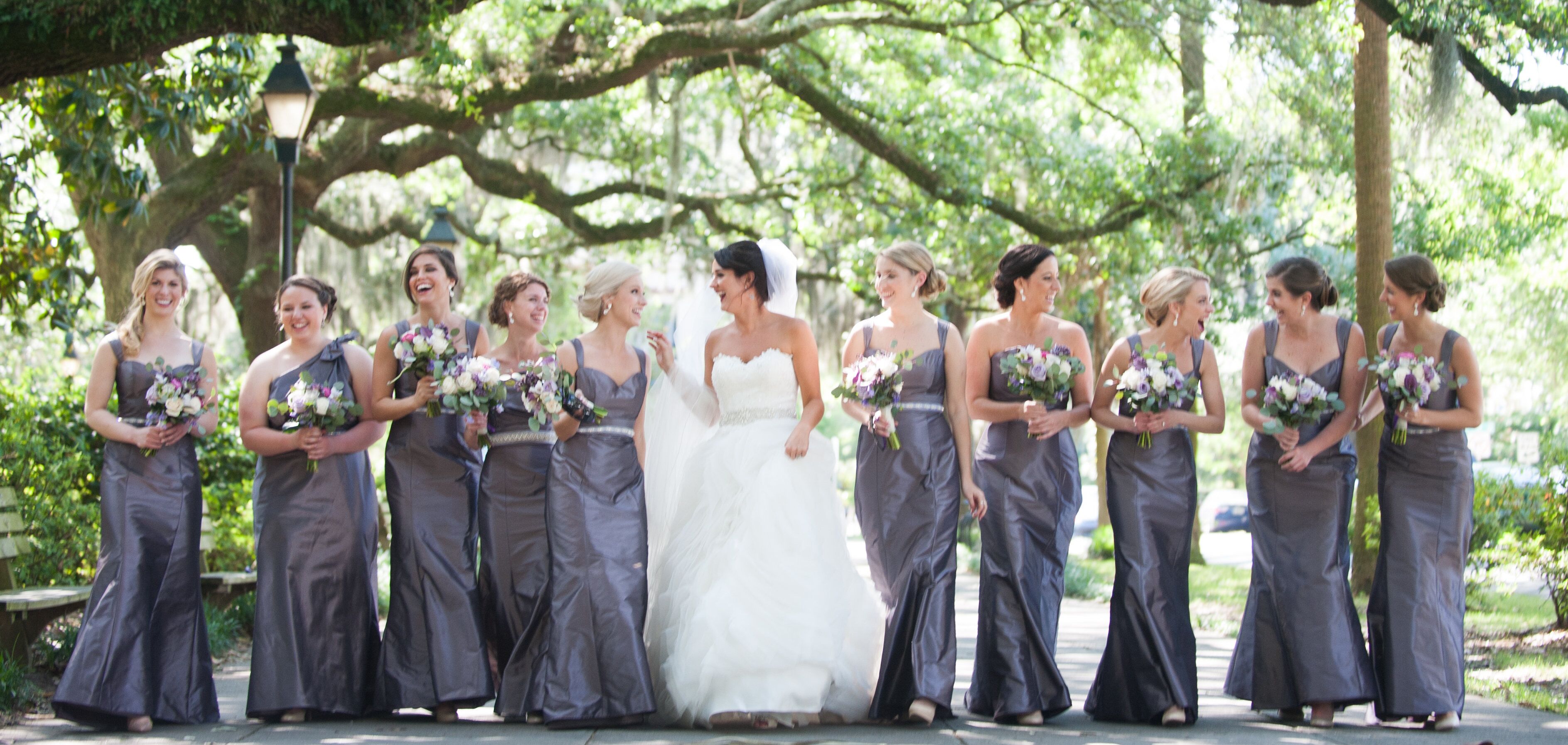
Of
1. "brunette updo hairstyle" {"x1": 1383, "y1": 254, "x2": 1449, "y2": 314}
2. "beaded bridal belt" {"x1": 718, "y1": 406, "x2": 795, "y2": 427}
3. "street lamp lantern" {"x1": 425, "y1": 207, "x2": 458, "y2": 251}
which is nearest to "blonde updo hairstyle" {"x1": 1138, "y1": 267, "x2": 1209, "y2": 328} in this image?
"brunette updo hairstyle" {"x1": 1383, "y1": 254, "x2": 1449, "y2": 314}

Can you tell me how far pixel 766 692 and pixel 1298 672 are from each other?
2.52 m

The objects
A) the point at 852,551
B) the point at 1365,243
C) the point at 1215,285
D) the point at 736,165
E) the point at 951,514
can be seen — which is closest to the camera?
the point at 951,514

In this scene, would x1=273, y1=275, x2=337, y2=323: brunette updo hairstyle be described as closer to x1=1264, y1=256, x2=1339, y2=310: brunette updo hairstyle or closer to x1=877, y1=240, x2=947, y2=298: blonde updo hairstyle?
x1=877, y1=240, x2=947, y2=298: blonde updo hairstyle

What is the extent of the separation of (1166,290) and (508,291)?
11.1ft

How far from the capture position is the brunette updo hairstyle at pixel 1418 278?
6465 millimetres

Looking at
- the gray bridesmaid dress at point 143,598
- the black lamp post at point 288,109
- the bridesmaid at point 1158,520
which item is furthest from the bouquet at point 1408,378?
the black lamp post at point 288,109

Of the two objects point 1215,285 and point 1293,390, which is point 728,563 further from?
point 1215,285

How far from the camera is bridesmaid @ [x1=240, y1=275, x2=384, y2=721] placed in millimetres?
6391

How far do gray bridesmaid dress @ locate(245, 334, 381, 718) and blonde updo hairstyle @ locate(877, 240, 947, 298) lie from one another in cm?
279

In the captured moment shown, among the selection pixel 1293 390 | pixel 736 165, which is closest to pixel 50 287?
pixel 1293 390

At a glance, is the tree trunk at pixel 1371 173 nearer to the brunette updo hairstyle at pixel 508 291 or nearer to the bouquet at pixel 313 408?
the brunette updo hairstyle at pixel 508 291

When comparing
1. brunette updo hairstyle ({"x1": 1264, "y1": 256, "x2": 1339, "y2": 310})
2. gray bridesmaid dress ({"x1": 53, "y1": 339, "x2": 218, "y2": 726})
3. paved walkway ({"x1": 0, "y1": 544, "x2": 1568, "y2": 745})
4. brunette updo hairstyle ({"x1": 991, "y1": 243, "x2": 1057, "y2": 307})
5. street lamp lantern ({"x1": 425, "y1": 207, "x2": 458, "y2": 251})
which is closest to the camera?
paved walkway ({"x1": 0, "y1": 544, "x2": 1568, "y2": 745})

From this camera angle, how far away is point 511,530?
6.78 meters

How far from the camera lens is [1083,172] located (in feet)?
53.1
